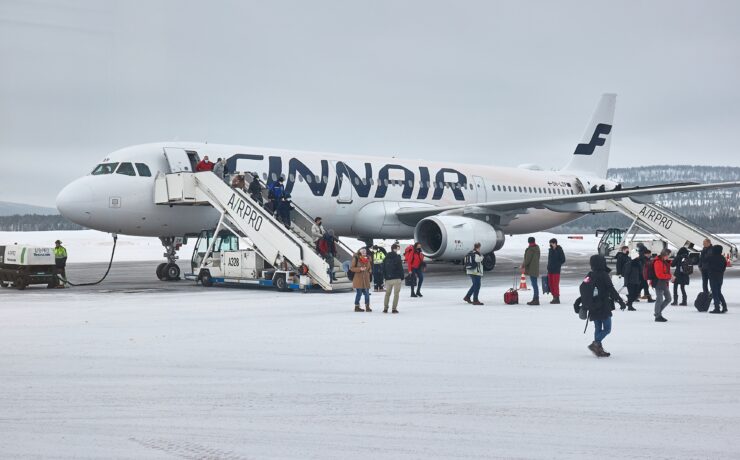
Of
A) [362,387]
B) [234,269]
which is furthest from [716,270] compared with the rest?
[234,269]

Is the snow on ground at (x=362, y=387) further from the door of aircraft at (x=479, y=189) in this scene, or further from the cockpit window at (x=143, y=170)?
the door of aircraft at (x=479, y=189)

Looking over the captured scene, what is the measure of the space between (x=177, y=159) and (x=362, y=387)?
54.5 feet

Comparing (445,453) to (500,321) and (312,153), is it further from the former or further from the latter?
(312,153)

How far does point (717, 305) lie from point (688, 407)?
9.04m

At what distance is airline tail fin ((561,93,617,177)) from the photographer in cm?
4075

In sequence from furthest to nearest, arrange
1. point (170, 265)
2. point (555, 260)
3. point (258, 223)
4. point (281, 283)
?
point (170, 265)
point (258, 223)
point (281, 283)
point (555, 260)

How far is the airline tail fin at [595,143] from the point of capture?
4075 cm

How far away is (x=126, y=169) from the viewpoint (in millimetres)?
22719

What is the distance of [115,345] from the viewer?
1081cm

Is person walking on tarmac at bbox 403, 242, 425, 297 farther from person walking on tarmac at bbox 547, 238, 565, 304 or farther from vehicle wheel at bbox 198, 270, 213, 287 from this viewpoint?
vehicle wheel at bbox 198, 270, 213, 287

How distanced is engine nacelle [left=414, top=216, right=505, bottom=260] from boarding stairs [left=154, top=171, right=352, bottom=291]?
11.7ft

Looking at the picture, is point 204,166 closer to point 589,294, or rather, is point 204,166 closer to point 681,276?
point 681,276

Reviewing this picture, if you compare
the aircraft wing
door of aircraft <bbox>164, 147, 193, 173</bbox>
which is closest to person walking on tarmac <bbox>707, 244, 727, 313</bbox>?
the aircraft wing

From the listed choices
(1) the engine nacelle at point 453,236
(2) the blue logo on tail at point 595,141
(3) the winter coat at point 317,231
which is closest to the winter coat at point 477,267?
(3) the winter coat at point 317,231
